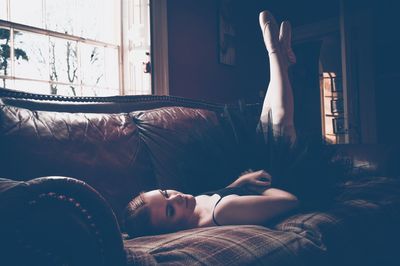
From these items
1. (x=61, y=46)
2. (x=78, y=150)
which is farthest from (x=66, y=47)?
(x=78, y=150)

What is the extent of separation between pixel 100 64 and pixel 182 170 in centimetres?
185

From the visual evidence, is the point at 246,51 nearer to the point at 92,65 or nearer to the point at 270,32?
the point at 92,65

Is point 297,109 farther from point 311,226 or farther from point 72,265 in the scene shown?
point 72,265

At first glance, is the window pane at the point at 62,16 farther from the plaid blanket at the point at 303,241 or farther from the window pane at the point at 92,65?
the plaid blanket at the point at 303,241

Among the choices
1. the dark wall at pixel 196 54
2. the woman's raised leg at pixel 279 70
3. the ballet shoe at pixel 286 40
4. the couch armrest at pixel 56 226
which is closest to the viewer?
the couch armrest at pixel 56 226

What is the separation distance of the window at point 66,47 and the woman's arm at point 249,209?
6.52 ft

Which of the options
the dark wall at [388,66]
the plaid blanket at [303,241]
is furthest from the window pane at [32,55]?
the dark wall at [388,66]

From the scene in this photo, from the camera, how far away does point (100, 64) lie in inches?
124

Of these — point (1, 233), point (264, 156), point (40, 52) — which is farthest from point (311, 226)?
point (40, 52)

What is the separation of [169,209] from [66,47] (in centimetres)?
212

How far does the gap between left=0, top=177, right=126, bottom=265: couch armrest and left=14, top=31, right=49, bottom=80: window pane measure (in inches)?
89.0

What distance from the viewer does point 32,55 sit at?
8.89ft

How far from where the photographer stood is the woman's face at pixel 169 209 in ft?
4.09

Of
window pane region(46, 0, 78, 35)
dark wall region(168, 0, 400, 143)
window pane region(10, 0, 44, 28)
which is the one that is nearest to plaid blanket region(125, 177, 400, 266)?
window pane region(10, 0, 44, 28)
